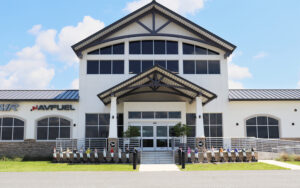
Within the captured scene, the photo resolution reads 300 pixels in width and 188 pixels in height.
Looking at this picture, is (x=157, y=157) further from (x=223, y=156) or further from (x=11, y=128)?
(x=11, y=128)

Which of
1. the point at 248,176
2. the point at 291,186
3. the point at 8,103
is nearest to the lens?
the point at 291,186

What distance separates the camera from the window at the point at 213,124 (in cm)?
2436

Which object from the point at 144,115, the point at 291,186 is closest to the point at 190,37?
the point at 144,115

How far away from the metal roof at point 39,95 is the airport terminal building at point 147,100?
0.25ft

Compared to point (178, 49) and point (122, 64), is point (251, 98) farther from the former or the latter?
point (122, 64)


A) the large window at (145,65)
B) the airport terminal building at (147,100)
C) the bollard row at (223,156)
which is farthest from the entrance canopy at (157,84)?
the bollard row at (223,156)

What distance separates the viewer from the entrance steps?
18.9m

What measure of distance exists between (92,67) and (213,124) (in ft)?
36.6

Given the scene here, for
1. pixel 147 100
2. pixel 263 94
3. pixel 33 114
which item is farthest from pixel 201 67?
pixel 33 114

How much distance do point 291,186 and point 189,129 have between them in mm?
A: 12210

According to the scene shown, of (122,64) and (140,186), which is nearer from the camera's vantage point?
(140,186)

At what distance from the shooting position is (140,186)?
35.2ft

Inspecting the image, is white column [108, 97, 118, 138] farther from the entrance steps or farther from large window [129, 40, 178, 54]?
large window [129, 40, 178, 54]

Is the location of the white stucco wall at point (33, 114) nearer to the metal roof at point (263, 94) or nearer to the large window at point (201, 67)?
the large window at point (201, 67)
